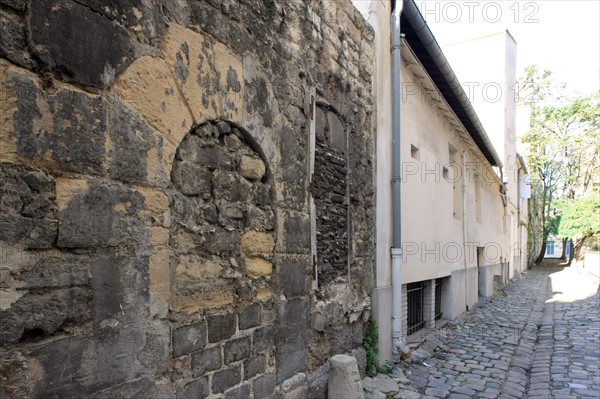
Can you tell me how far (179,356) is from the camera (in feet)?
7.68

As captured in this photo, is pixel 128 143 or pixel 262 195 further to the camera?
pixel 262 195

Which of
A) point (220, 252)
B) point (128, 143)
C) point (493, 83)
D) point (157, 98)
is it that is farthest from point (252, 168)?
point (493, 83)

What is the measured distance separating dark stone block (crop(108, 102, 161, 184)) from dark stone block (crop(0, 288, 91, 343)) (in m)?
0.55

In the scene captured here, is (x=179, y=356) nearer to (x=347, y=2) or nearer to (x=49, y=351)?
(x=49, y=351)

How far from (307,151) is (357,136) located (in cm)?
120

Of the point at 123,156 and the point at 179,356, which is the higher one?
the point at 123,156

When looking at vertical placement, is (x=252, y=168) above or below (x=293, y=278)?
above

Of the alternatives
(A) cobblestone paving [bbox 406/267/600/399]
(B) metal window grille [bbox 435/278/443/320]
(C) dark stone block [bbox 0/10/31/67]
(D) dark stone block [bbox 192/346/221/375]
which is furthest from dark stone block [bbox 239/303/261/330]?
(B) metal window grille [bbox 435/278/443/320]

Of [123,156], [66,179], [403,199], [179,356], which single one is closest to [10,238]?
[66,179]

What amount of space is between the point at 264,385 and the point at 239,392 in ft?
0.94

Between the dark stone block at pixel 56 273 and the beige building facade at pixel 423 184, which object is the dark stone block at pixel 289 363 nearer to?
the beige building facade at pixel 423 184

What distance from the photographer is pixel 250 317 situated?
9.59 ft

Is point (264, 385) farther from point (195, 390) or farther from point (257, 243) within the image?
point (257, 243)

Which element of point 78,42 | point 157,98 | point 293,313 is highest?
point 78,42
